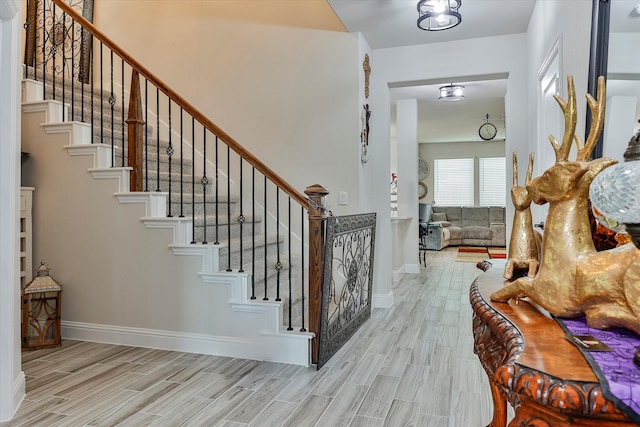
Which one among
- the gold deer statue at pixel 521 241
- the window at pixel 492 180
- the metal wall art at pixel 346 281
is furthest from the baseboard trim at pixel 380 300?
the window at pixel 492 180

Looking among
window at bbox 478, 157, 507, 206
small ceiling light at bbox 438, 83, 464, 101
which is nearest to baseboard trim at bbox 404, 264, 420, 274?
small ceiling light at bbox 438, 83, 464, 101

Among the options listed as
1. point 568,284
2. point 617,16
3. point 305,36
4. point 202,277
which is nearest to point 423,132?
point 305,36

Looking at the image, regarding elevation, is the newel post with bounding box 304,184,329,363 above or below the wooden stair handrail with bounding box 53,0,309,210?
below

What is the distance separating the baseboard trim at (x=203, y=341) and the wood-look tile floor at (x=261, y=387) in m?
0.07

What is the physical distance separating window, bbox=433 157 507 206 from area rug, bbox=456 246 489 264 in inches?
75.9

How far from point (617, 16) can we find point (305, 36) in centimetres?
332

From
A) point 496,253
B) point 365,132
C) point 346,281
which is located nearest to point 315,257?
point 346,281

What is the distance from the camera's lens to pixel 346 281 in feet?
11.8

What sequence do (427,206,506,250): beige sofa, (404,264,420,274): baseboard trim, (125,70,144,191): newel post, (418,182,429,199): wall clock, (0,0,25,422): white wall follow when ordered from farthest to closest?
(418,182,429,199): wall clock → (427,206,506,250): beige sofa → (404,264,420,274): baseboard trim → (125,70,144,191): newel post → (0,0,25,422): white wall

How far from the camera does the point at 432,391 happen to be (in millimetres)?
2547

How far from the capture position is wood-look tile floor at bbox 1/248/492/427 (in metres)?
2.21

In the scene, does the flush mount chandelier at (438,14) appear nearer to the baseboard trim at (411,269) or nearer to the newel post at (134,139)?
the newel post at (134,139)

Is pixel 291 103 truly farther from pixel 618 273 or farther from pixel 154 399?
pixel 618 273

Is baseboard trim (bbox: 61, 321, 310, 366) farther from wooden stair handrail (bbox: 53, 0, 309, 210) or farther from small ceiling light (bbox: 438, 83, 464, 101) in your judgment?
small ceiling light (bbox: 438, 83, 464, 101)
